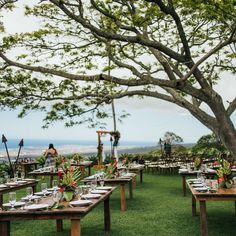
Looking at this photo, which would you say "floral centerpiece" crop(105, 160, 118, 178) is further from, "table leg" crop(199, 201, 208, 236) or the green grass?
"table leg" crop(199, 201, 208, 236)

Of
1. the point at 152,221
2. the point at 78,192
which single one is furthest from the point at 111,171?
the point at 78,192

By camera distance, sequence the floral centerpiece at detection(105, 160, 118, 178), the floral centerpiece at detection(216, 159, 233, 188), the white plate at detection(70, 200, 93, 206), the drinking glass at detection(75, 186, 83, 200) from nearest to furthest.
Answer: the white plate at detection(70, 200, 93, 206) < the drinking glass at detection(75, 186, 83, 200) < the floral centerpiece at detection(216, 159, 233, 188) < the floral centerpiece at detection(105, 160, 118, 178)

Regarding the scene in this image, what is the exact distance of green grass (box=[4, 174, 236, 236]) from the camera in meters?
6.40

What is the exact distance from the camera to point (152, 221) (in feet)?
23.5

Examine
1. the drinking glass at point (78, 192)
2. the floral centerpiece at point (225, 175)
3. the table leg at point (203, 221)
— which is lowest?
the table leg at point (203, 221)

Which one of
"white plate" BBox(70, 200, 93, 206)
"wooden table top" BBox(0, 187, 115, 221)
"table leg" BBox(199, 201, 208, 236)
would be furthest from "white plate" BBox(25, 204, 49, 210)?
"table leg" BBox(199, 201, 208, 236)

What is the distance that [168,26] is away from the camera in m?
12.0

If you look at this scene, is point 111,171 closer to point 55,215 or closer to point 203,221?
point 203,221

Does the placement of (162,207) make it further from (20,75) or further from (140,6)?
(20,75)

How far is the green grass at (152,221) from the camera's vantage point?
252 inches

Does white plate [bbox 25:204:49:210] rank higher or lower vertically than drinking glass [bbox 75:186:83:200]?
lower

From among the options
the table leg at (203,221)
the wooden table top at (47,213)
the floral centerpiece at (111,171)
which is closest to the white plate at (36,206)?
the wooden table top at (47,213)

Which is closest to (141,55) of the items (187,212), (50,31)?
(50,31)

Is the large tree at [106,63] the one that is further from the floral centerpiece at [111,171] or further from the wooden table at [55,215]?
the wooden table at [55,215]
